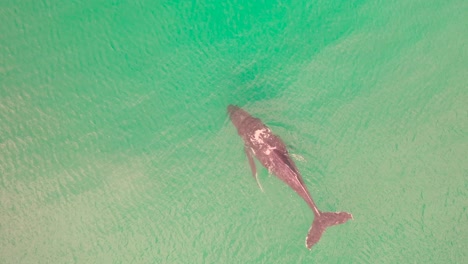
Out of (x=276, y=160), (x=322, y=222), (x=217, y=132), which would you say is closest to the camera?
(x=276, y=160)

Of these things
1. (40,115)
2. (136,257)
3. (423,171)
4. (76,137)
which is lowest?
(423,171)

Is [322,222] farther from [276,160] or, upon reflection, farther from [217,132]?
[217,132]

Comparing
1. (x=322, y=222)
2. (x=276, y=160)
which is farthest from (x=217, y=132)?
(x=322, y=222)

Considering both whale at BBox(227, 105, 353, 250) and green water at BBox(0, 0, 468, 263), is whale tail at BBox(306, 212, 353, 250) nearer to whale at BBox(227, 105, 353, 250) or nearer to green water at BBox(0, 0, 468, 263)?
whale at BBox(227, 105, 353, 250)

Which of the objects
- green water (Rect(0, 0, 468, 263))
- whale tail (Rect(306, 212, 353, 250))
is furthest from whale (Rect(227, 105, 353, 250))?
green water (Rect(0, 0, 468, 263))

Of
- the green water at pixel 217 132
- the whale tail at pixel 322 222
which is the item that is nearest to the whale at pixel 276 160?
the whale tail at pixel 322 222

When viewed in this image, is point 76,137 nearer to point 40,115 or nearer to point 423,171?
point 40,115

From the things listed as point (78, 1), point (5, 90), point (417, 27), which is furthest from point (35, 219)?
point (417, 27)

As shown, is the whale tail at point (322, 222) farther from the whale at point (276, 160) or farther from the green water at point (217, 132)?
the green water at point (217, 132)
